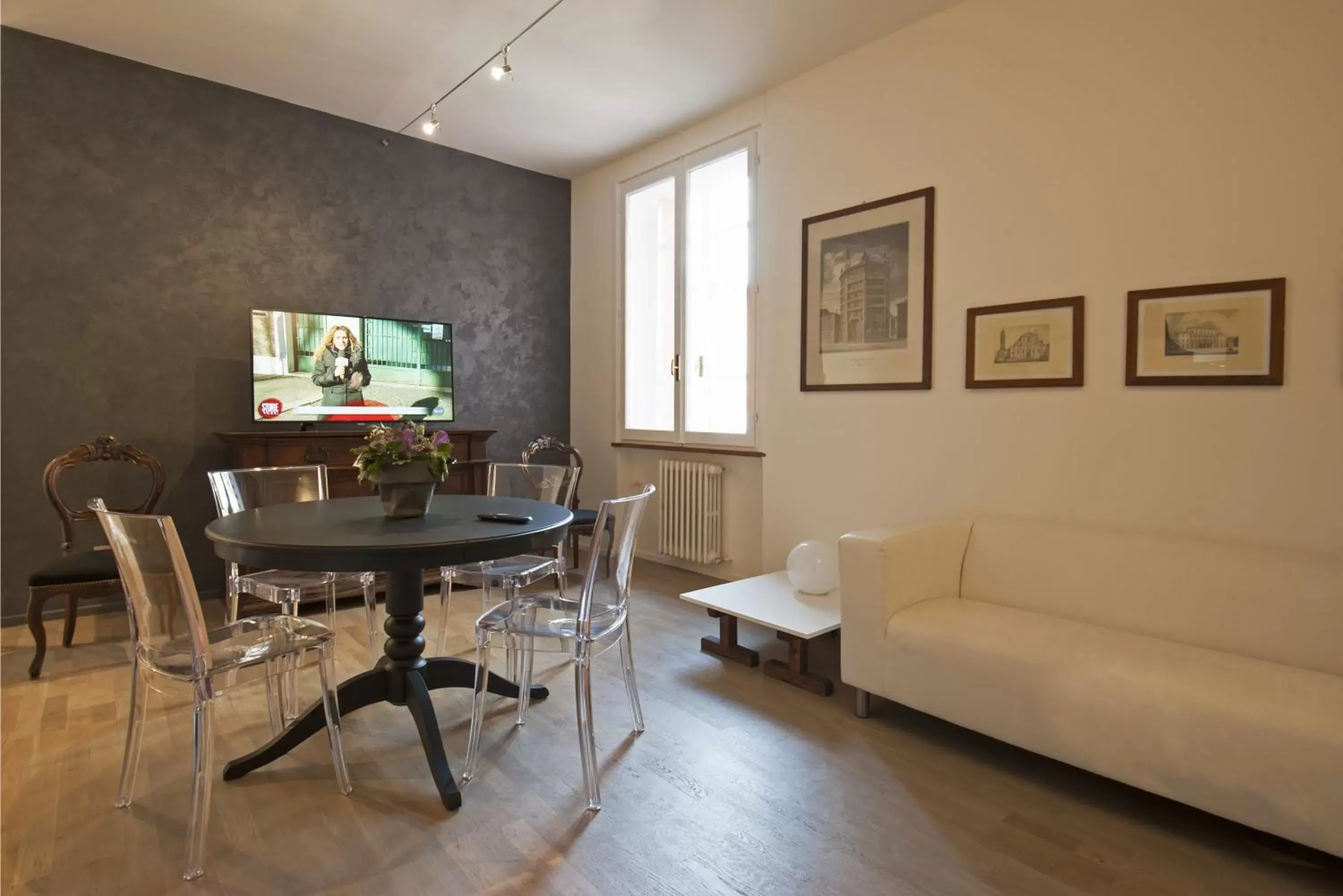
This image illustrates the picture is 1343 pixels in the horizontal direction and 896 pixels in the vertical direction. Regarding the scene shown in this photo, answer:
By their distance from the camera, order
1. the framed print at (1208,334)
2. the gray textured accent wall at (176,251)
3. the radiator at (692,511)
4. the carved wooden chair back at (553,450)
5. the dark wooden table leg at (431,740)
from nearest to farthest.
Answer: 1. the dark wooden table leg at (431,740)
2. the framed print at (1208,334)
3. the gray textured accent wall at (176,251)
4. the radiator at (692,511)
5. the carved wooden chair back at (553,450)

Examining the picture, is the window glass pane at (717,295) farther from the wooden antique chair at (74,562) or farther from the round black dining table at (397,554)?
the wooden antique chair at (74,562)

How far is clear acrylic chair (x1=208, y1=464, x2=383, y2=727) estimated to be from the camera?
278 cm

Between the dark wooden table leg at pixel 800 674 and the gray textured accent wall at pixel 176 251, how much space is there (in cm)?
315

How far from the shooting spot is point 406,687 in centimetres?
253

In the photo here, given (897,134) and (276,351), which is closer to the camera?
(897,134)

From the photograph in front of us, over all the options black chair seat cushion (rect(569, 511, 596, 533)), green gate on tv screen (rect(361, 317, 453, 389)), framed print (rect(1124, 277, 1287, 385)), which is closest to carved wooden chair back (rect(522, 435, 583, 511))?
black chair seat cushion (rect(569, 511, 596, 533))

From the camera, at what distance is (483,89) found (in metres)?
4.23

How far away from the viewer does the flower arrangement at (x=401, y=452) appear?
2.39 metres

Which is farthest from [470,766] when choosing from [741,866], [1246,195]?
[1246,195]

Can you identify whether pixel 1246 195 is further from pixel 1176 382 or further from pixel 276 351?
pixel 276 351

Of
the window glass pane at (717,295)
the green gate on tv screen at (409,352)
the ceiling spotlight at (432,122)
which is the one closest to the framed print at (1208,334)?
the window glass pane at (717,295)

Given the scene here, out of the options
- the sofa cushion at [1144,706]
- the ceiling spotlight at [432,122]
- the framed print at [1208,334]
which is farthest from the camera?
the ceiling spotlight at [432,122]

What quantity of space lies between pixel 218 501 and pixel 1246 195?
4.00m

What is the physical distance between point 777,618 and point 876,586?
1.88 feet
